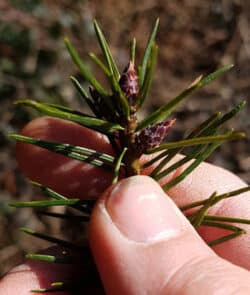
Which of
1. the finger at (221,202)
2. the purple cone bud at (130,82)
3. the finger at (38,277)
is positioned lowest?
the finger at (38,277)

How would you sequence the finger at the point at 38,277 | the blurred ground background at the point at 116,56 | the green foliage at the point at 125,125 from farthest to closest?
the blurred ground background at the point at 116,56 → the finger at the point at 38,277 → the green foliage at the point at 125,125

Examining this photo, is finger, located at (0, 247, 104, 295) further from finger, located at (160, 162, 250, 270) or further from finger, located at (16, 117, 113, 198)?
finger, located at (160, 162, 250, 270)

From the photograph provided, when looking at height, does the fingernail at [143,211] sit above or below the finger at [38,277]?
above

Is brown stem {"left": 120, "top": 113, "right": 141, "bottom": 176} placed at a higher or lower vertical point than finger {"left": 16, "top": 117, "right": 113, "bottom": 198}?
higher

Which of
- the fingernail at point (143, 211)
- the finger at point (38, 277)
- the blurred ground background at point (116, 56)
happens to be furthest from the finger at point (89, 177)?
the blurred ground background at point (116, 56)

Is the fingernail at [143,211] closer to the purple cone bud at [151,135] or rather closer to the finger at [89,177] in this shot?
the purple cone bud at [151,135]

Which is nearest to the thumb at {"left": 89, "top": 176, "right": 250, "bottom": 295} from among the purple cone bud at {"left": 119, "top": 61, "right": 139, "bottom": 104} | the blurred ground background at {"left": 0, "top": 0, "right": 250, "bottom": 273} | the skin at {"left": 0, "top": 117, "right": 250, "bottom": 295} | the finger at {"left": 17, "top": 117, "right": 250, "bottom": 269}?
the skin at {"left": 0, "top": 117, "right": 250, "bottom": 295}

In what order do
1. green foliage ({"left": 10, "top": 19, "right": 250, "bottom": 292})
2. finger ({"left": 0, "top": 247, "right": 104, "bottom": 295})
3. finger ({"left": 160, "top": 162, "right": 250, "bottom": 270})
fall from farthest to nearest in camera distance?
1. finger ({"left": 160, "top": 162, "right": 250, "bottom": 270})
2. finger ({"left": 0, "top": 247, "right": 104, "bottom": 295})
3. green foliage ({"left": 10, "top": 19, "right": 250, "bottom": 292})
